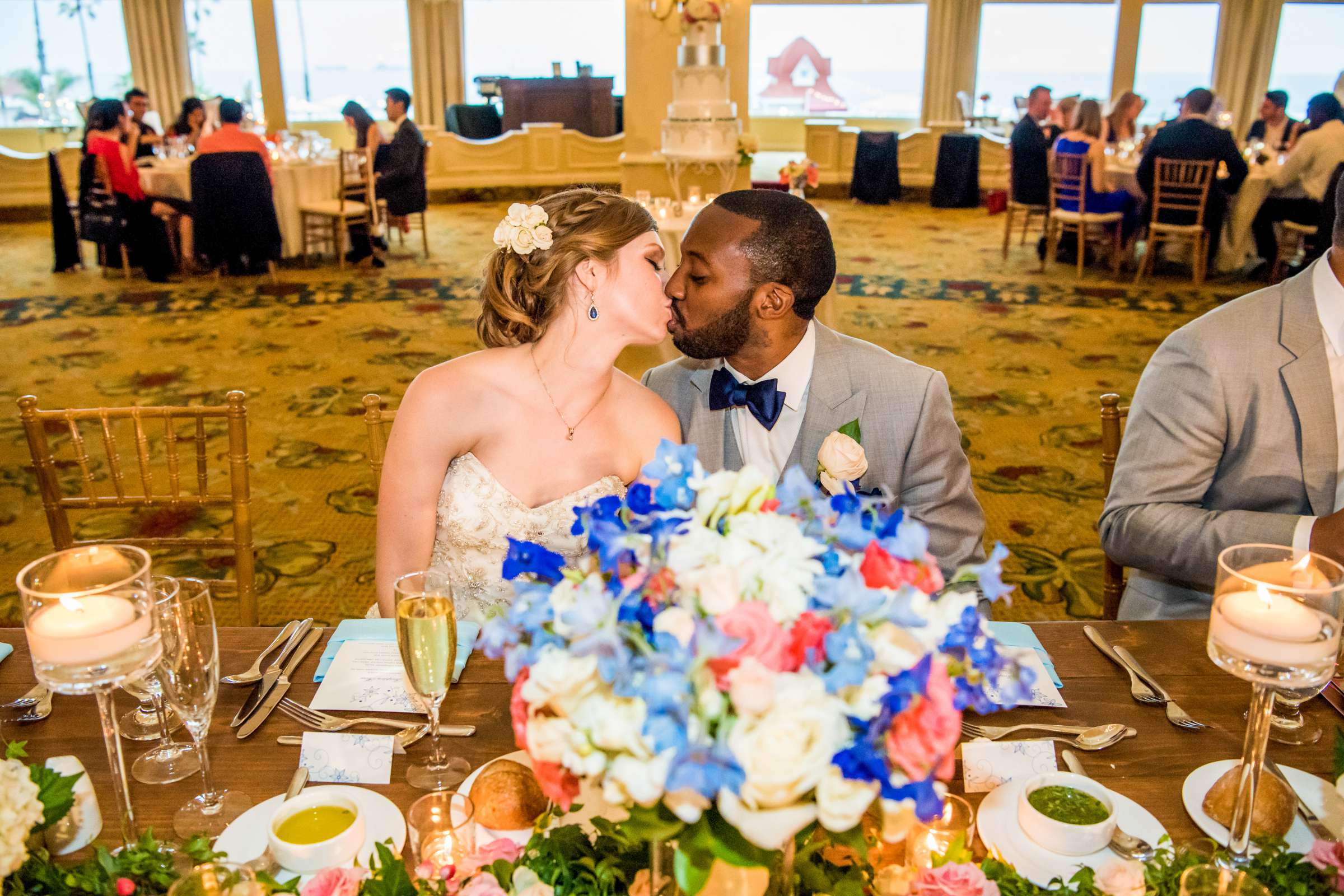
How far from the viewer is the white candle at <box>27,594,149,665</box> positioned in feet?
3.51

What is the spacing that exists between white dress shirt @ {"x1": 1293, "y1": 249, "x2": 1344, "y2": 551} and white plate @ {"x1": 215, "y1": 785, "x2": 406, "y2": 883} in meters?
1.85

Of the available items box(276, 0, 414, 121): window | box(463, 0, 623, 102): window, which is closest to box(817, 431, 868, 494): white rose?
box(463, 0, 623, 102): window

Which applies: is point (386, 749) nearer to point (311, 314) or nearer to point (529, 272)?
point (529, 272)

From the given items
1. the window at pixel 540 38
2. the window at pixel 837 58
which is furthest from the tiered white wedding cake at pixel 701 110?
the window at pixel 837 58

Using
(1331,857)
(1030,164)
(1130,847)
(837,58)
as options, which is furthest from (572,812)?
(837,58)

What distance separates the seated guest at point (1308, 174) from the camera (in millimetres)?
7910

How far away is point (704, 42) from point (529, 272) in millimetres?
5359

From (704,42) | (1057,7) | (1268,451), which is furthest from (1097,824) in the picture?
(1057,7)

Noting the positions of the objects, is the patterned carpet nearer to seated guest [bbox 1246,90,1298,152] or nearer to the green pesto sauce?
the green pesto sauce

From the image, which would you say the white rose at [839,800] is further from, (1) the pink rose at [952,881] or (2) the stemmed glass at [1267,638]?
(2) the stemmed glass at [1267,638]

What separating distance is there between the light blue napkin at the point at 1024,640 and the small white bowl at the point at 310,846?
36.0 inches

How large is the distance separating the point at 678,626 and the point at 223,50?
16214 millimetres

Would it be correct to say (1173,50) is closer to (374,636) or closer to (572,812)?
(374,636)

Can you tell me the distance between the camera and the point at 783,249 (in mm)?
2119
